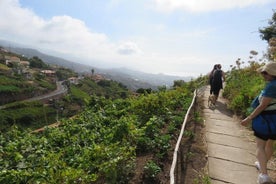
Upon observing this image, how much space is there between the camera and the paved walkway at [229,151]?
515cm

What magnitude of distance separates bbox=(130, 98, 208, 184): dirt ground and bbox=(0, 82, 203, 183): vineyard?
0.09m

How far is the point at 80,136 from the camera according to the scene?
7867mm

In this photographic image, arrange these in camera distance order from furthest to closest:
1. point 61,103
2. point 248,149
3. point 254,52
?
point 61,103 < point 254,52 < point 248,149

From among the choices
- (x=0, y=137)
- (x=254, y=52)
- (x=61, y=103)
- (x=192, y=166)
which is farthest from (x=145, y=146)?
(x=61, y=103)

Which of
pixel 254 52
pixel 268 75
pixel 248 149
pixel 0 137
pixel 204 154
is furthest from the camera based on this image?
pixel 254 52

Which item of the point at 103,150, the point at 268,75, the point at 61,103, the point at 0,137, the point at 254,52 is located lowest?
the point at 61,103

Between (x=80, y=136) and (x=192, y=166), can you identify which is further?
(x=80, y=136)

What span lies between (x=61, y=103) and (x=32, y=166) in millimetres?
65100

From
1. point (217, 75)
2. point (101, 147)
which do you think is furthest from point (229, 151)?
point (217, 75)

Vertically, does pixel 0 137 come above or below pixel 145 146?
below

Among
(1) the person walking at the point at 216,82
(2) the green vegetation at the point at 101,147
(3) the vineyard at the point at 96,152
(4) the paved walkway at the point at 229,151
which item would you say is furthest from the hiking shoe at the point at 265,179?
(1) the person walking at the point at 216,82

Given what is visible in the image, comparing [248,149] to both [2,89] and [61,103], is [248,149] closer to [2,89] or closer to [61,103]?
[61,103]

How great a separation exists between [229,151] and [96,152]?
129 inches

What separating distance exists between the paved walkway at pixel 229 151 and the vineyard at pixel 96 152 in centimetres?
100
